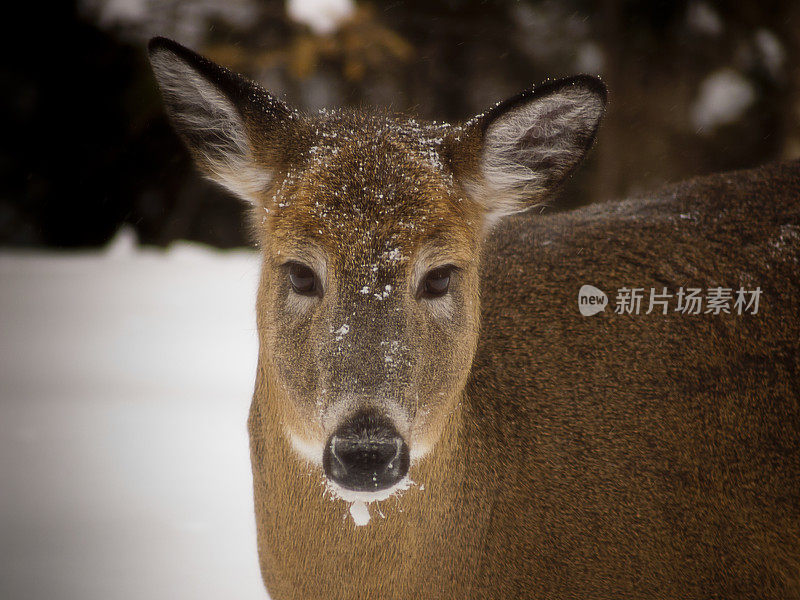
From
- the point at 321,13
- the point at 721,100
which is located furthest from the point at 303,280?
the point at 721,100

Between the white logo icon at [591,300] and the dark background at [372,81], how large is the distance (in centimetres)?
288

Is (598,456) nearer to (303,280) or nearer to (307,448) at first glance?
(307,448)

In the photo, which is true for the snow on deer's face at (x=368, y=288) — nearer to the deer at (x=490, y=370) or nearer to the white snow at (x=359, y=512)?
the deer at (x=490, y=370)

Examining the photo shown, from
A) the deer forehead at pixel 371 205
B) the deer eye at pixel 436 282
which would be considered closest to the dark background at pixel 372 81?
the deer forehead at pixel 371 205

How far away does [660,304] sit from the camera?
3.00 m

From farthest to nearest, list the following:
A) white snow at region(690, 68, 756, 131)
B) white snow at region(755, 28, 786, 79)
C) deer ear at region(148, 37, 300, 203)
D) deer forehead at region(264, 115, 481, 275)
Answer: white snow at region(690, 68, 756, 131), white snow at region(755, 28, 786, 79), deer ear at region(148, 37, 300, 203), deer forehead at region(264, 115, 481, 275)

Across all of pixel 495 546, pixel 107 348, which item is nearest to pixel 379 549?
pixel 495 546

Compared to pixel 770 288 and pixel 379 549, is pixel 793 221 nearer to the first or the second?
pixel 770 288

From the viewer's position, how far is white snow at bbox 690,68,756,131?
8656 mm

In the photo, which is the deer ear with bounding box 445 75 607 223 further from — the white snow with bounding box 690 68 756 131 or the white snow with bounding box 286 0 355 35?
the white snow with bounding box 690 68 756 131

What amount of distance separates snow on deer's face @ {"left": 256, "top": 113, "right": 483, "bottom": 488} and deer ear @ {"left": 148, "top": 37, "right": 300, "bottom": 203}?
0.14 meters

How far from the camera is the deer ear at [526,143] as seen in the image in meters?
2.51

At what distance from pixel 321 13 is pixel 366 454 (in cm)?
568

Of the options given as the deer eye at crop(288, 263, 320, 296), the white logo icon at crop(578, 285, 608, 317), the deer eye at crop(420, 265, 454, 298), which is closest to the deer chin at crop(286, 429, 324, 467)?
the deer eye at crop(288, 263, 320, 296)
